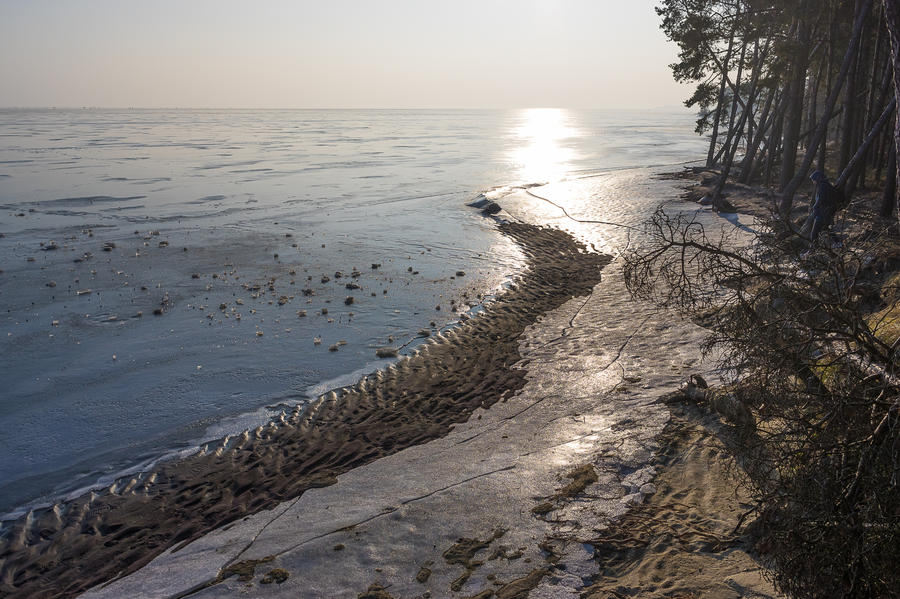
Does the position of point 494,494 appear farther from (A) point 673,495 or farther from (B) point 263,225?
(B) point 263,225

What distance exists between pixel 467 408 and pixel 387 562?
371cm

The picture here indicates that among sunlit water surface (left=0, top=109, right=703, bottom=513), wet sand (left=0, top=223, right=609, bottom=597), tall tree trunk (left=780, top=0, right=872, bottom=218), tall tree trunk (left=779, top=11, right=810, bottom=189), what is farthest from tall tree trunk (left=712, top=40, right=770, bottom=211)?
wet sand (left=0, top=223, right=609, bottom=597)

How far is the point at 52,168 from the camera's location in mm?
38719

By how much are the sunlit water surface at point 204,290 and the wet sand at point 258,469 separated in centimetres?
55

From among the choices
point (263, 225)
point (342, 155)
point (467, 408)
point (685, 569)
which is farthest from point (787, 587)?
point (342, 155)

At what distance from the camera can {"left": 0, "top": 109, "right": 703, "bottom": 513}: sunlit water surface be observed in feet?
28.2

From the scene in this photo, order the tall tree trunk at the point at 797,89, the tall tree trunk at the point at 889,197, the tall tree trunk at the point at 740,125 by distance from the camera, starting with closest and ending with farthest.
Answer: the tall tree trunk at the point at 889,197
the tall tree trunk at the point at 797,89
the tall tree trunk at the point at 740,125

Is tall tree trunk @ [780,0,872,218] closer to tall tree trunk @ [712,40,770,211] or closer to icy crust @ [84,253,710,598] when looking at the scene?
tall tree trunk @ [712,40,770,211]

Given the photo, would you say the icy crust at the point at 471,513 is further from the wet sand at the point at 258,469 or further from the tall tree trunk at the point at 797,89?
the tall tree trunk at the point at 797,89

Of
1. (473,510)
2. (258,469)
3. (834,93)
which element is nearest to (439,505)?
(473,510)

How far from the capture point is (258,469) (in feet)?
Answer: 24.4

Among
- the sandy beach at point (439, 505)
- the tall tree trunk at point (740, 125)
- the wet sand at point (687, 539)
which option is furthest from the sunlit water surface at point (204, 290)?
the wet sand at point (687, 539)

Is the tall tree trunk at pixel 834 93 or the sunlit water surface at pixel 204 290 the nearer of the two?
the sunlit water surface at pixel 204 290

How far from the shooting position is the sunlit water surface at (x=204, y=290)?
8602mm
